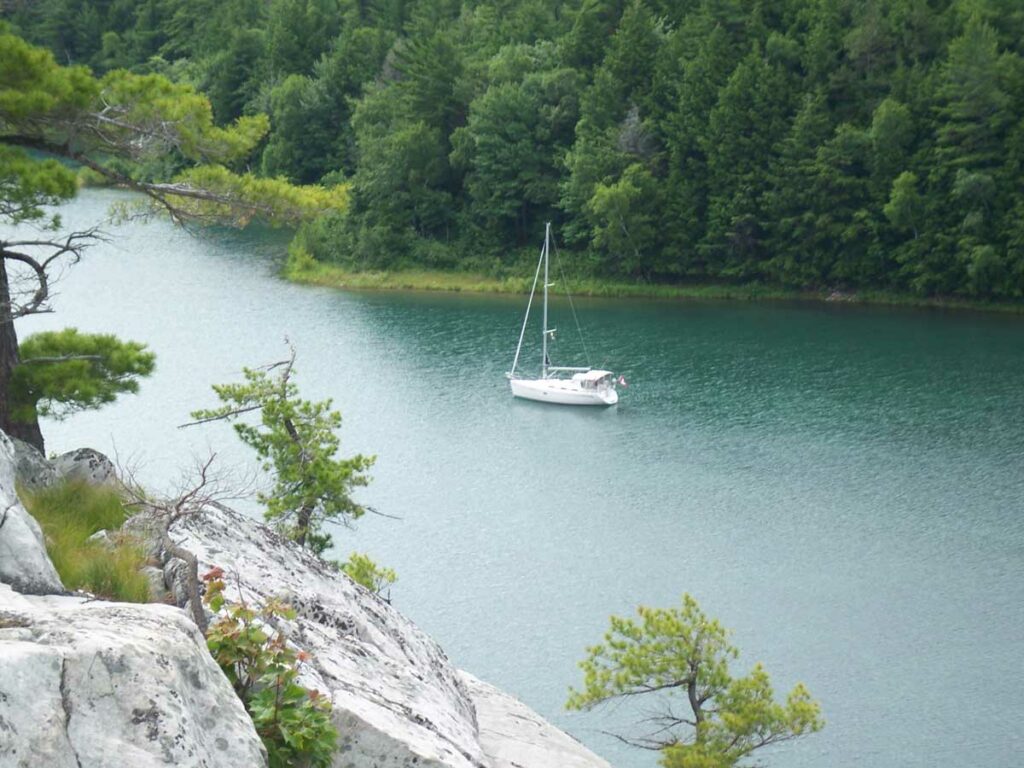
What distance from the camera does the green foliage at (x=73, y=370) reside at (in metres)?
14.8

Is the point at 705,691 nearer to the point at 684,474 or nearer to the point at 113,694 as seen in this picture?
the point at 113,694

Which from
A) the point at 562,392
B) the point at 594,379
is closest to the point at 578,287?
the point at 562,392

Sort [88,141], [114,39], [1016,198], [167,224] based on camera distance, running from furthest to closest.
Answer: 1. [114,39]
2. [167,224]
3. [1016,198]
4. [88,141]

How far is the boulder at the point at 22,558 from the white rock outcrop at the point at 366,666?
1202 millimetres

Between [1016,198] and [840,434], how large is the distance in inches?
840

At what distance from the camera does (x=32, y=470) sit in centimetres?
1181

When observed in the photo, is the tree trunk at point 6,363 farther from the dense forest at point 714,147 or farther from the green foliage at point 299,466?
the dense forest at point 714,147

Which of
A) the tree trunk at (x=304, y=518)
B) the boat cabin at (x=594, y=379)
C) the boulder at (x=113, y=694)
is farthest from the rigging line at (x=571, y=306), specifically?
the boulder at (x=113, y=694)

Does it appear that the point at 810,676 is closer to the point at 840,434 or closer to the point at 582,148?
the point at 840,434

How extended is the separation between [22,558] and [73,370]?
6927 mm

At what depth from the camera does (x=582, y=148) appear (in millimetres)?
62312

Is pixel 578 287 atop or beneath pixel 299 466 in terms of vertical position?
beneath

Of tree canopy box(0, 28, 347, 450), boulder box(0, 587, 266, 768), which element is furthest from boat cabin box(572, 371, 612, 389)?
boulder box(0, 587, 266, 768)

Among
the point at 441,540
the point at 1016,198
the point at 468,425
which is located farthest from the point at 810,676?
the point at 1016,198
